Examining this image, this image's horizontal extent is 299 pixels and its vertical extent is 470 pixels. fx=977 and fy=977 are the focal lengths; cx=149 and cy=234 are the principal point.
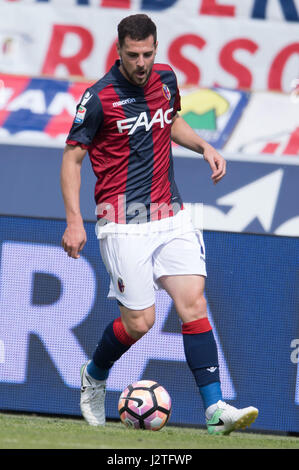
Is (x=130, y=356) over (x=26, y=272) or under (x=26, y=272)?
under

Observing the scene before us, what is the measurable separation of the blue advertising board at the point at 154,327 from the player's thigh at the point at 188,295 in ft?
3.31

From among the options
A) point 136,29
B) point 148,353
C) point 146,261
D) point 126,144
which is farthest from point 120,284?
point 136,29

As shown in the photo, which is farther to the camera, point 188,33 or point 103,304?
point 188,33

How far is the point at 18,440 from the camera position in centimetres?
403

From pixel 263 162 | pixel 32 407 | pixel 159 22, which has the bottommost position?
pixel 32 407

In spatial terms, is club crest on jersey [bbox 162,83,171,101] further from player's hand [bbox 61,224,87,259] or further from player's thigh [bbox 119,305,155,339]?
player's thigh [bbox 119,305,155,339]

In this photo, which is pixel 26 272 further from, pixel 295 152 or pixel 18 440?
pixel 295 152

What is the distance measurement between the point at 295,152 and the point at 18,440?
230 inches

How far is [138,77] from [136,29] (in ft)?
0.80

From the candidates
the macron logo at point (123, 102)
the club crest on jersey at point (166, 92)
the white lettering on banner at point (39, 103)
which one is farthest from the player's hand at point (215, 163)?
the white lettering on banner at point (39, 103)

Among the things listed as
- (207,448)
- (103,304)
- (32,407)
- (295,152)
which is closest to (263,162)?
(295,152)

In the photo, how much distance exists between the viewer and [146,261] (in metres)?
4.95

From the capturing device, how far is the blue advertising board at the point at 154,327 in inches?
229

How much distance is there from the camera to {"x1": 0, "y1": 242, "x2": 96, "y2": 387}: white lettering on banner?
5.95 meters
